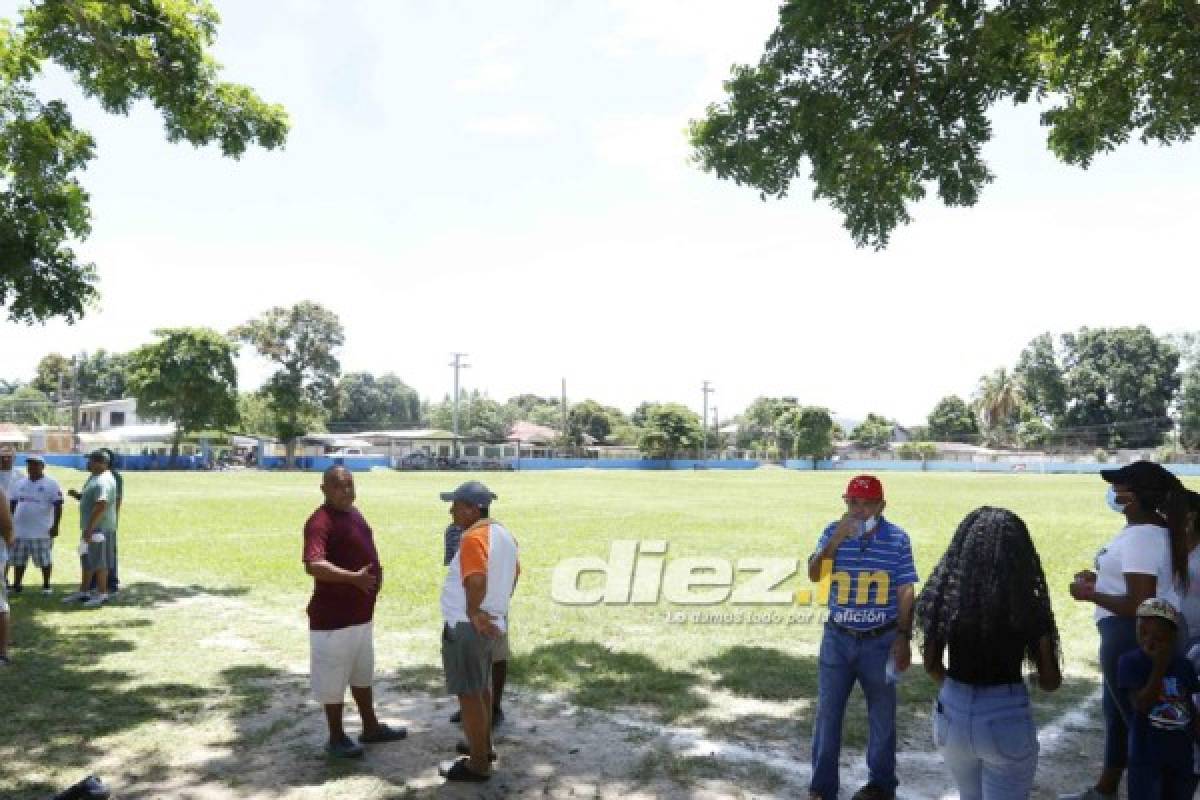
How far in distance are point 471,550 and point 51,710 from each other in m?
4.03

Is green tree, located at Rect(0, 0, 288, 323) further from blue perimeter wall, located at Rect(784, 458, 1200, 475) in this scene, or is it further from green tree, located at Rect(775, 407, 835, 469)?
green tree, located at Rect(775, 407, 835, 469)

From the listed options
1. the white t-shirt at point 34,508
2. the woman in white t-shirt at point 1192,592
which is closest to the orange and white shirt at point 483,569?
the woman in white t-shirt at point 1192,592

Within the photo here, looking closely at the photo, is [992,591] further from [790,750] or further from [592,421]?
[592,421]

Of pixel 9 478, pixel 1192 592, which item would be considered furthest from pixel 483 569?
pixel 9 478

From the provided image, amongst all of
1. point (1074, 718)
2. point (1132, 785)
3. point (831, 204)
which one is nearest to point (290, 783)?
point (1132, 785)

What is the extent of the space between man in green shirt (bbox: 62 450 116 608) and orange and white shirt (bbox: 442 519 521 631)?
273 inches

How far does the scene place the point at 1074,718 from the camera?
620 cm

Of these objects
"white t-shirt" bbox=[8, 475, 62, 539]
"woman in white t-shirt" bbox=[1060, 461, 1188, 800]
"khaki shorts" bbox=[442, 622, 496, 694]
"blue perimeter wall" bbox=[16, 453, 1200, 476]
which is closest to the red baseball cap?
"woman in white t-shirt" bbox=[1060, 461, 1188, 800]

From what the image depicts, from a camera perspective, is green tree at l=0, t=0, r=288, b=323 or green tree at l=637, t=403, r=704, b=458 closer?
green tree at l=0, t=0, r=288, b=323

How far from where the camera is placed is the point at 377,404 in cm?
13212

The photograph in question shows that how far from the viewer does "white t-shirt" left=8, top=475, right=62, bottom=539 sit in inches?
413

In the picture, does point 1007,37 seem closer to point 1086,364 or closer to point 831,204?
point 831,204

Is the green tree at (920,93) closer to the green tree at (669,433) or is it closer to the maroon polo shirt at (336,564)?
the maroon polo shirt at (336,564)

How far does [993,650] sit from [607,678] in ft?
15.3
